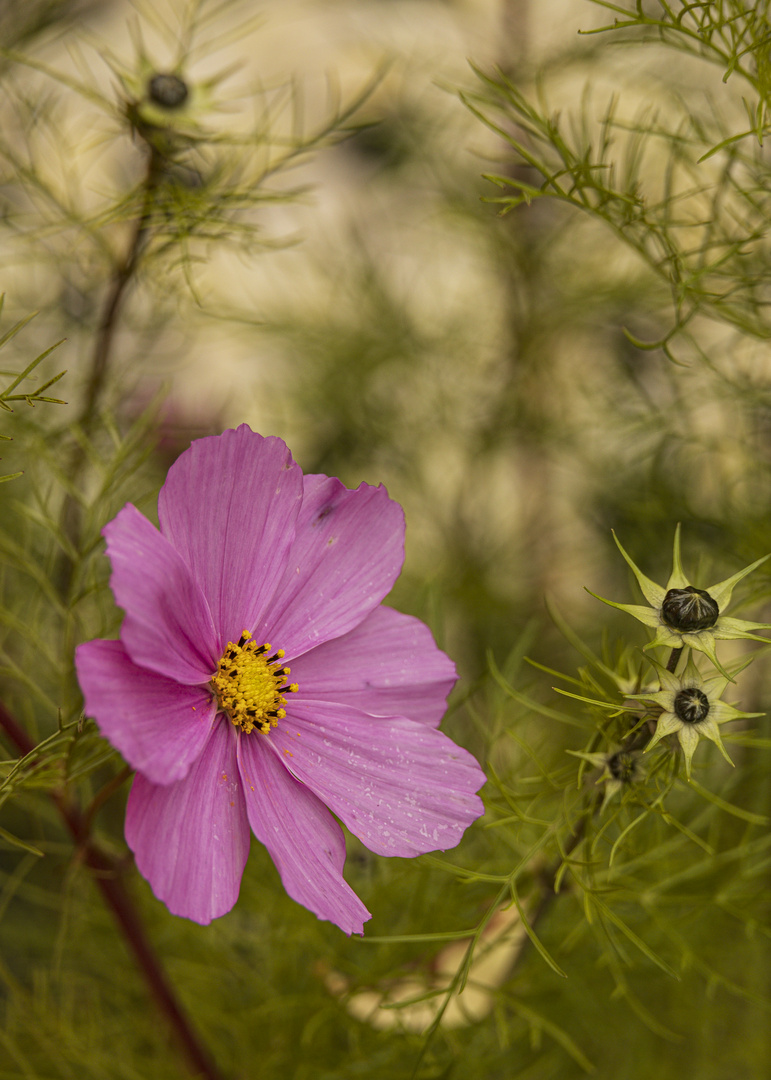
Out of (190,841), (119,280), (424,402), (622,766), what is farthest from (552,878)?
(424,402)

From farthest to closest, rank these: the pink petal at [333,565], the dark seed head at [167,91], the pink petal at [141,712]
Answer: the dark seed head at [167,91], the pink petal at [333,565], the pink petal at [141,712]

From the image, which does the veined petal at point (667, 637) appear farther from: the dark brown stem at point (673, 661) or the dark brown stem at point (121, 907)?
the dark brown stem at point (121, 907)

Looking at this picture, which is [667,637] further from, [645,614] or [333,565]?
[333,565]

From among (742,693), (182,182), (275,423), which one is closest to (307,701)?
(182,182)

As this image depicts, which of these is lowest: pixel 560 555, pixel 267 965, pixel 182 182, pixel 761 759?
pixel 267 965

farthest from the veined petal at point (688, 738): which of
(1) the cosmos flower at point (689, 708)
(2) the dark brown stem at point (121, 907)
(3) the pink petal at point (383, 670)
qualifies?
(2) the dark brown stem at point (121, 907)

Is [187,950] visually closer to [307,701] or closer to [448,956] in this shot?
[448,956]

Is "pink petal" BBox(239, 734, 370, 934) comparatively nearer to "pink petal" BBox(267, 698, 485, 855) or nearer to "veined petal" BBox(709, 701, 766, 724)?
"pink petal" BBox(267, 698, 485, 855)

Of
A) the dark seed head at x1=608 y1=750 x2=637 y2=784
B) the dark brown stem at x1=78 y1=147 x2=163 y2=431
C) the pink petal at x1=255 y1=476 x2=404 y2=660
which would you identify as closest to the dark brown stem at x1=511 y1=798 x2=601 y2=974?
the dark seed head at x1=608 y1=750 x2=637 y2=784
